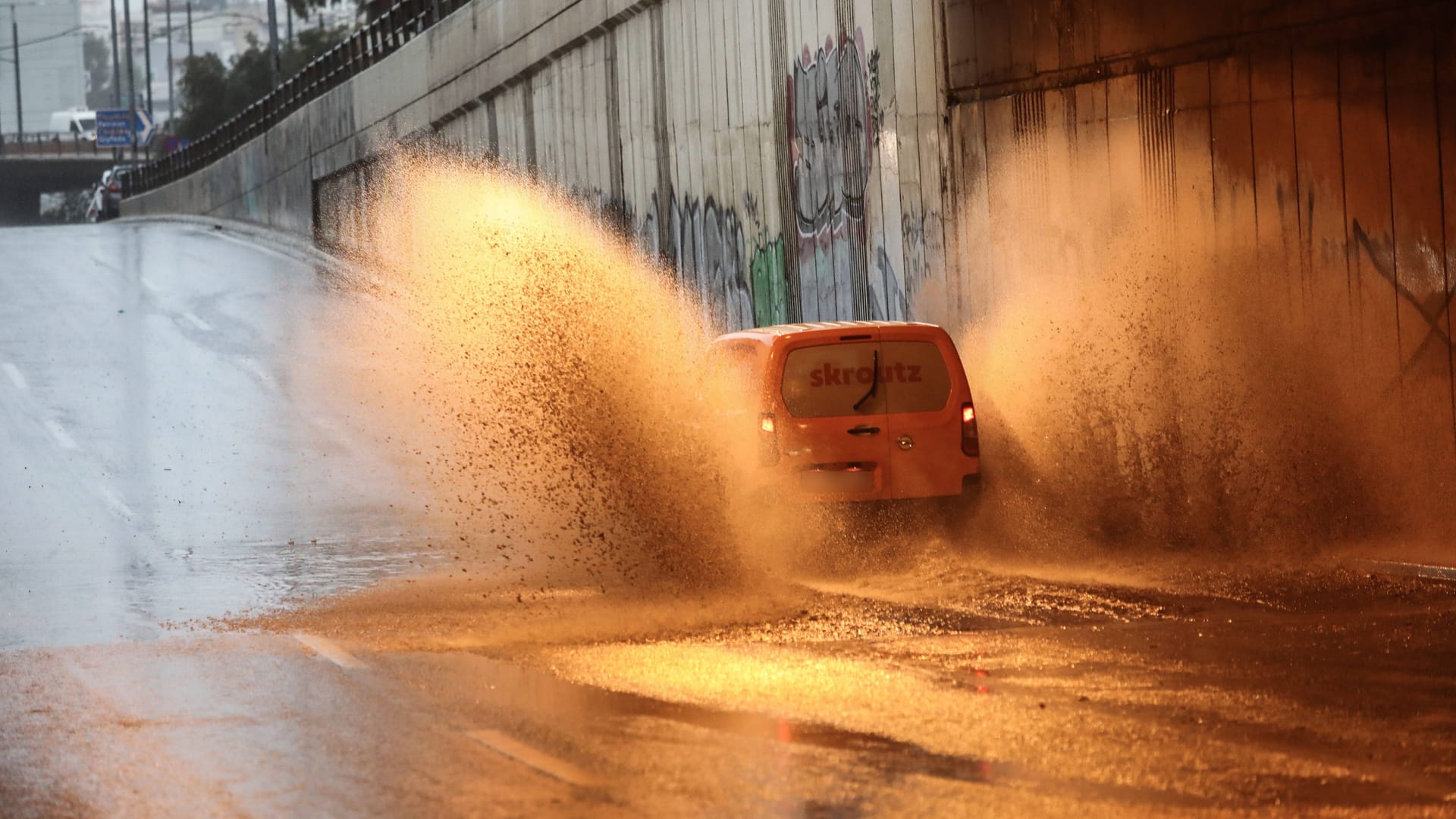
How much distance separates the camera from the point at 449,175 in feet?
137

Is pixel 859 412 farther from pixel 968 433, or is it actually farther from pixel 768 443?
pixel 968 433

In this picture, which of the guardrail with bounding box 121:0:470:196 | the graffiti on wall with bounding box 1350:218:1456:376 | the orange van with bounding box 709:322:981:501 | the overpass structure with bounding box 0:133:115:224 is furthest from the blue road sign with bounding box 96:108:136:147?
the graffiti on wall with bounding box 1350:218:1456:376

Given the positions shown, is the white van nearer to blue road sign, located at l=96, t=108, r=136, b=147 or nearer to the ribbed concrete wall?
blue road sign, located at l=96, t=108, r=136, b=147

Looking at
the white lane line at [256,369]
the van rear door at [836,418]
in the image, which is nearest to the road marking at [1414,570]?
the van rear door at [836,418]

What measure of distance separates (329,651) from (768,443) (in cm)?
361

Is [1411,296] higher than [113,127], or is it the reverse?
[113,127]

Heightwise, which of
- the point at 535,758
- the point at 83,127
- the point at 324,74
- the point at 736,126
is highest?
the point at 83,127

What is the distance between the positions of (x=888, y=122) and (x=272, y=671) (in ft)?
41.2

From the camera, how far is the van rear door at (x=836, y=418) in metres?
12.2

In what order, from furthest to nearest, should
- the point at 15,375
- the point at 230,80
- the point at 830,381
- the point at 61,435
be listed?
the point at 230,80 → the point at 15,375 → the point at 61,435 → the point at 830,381

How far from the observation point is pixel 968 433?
41.8 feet

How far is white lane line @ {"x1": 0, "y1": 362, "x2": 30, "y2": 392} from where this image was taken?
22.5m

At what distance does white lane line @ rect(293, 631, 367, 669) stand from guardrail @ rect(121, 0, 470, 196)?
30.5 m

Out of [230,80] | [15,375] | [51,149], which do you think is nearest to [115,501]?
[15,375]
